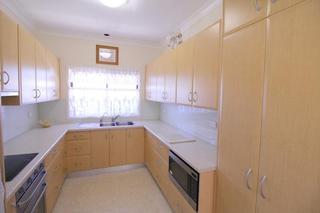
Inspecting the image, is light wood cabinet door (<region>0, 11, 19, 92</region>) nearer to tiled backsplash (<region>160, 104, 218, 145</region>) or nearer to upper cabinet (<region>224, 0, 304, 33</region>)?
upper cabinet (<region>224, 0, 304, 33</region>)

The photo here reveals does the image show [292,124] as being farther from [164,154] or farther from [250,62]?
[164,154]

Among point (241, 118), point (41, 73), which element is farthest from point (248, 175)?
point (41, 73)

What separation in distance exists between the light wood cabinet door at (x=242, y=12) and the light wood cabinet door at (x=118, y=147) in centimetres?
262

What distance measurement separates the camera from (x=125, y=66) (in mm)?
3736

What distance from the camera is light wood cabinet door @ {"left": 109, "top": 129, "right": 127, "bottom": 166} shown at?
321 centimetres

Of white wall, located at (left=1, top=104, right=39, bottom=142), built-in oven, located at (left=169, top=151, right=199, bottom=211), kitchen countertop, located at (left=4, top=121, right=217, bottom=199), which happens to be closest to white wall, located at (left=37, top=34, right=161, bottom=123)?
white wall, located at (left=1, top=104, right=39, bottom=142)

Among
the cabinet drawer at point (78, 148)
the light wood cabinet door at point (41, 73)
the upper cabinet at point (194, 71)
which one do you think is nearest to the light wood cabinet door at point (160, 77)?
the upper cabinet at point (194, 71)

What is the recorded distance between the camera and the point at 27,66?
1786mm

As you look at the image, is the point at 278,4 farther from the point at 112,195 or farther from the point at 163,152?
the point at 112,195

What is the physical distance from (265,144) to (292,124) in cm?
20

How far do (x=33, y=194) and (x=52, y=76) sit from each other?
1983 mm

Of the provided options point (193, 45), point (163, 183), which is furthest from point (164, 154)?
point (193, 45)

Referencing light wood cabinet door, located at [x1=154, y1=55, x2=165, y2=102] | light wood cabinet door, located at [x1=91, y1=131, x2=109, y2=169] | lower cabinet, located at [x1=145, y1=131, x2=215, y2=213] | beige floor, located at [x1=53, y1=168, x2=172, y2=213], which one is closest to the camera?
lower cabinet, located at [x1=145, y1=131, x2=215, y2=213]

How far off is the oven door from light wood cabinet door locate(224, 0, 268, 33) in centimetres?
211
